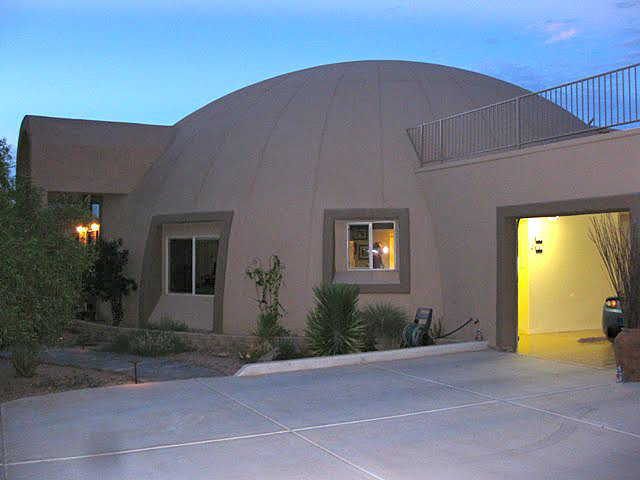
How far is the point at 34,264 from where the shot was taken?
10.1 m

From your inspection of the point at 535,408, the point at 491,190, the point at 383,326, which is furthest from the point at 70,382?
the point at 491,190

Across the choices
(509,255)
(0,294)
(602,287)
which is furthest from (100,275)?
(602,287)

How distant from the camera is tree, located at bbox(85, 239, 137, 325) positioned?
18516mm

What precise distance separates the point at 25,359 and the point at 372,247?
8.06 meters

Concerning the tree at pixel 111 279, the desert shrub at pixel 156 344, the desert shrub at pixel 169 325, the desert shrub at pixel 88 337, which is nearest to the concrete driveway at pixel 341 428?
the desert shrub at pixel 156 344

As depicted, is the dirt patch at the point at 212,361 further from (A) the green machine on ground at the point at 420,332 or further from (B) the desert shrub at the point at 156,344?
(A) the green machine on ground at the point at 420,332

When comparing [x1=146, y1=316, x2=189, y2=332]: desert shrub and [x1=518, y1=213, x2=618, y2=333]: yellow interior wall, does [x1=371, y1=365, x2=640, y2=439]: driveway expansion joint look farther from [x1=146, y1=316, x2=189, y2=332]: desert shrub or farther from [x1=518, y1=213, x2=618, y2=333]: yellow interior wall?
[x1=146, y1=316, x2=189, y2=332]: desert shrub

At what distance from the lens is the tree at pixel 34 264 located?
9406mm

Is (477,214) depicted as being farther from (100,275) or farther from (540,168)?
(100,275)

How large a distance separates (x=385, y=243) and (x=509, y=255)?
3.66 meters

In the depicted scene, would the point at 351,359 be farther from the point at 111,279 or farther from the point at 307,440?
the point at 111,279

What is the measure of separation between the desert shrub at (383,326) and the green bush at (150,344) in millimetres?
4262

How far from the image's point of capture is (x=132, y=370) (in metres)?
13.0

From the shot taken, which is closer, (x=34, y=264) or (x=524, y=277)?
(x=34, y=264)
